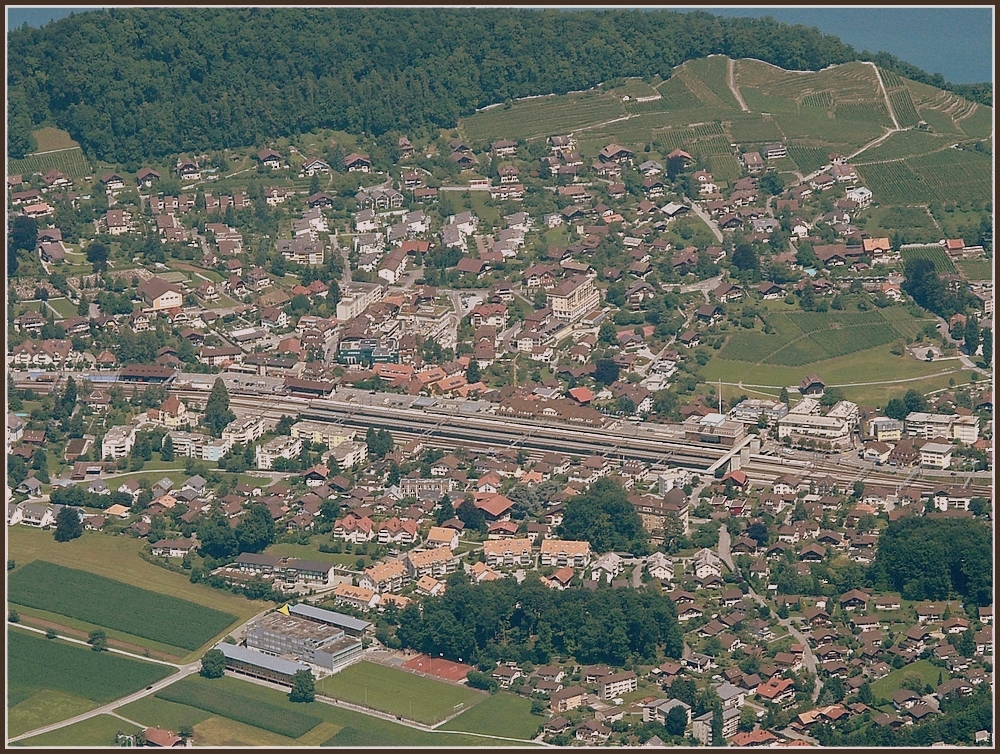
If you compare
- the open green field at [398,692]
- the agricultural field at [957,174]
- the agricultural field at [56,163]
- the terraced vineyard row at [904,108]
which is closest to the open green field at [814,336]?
the agricultural field at [957,174]

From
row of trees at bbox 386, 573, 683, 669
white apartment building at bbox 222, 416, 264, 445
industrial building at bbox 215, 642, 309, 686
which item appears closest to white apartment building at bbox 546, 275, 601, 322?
white apartment building at bbox 222, 416, 264, 445

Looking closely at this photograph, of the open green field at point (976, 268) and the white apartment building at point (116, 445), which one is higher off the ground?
the open green field at point (976, 268)

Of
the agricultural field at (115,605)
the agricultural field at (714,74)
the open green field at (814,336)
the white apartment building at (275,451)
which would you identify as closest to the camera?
the agricultural field at (115,605)

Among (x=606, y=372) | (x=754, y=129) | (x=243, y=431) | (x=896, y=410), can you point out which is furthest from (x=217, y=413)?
(x=754, y=129)

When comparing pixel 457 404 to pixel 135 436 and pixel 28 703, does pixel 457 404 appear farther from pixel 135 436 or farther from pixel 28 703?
pixel 28 703

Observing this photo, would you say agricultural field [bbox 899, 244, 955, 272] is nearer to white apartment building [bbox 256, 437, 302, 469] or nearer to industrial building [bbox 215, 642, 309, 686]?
white apartment building [bbox 256, 437, 302, 469]

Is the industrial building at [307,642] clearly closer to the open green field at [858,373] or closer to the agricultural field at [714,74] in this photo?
the open green field at [858,373]
